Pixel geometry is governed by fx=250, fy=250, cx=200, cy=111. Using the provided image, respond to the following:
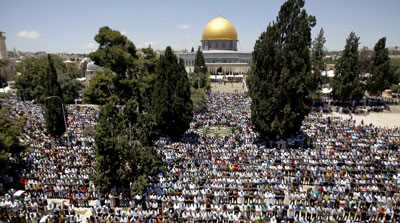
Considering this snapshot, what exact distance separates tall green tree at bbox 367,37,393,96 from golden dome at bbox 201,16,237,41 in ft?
124

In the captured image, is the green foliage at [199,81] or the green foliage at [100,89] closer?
the green foliage at [100,89]

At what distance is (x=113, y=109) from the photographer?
13070mm

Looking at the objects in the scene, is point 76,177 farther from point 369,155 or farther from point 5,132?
point 369,155

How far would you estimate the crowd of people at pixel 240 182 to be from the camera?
11719mm

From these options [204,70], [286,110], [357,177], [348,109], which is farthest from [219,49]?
[357,177]

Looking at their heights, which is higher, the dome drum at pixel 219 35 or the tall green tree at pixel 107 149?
the dome drum at pixel 219 35

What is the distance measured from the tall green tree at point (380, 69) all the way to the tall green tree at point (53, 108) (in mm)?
39205

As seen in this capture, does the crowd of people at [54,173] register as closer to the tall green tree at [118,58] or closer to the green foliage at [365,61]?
the tall green tree at [118,58]

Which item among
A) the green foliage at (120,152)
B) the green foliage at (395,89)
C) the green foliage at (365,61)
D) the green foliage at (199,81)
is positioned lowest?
the green foliage at (120,152)

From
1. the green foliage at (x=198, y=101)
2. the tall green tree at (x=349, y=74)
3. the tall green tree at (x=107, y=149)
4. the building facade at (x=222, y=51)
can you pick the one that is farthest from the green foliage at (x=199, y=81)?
the tall green tree at (x=107, y=149)

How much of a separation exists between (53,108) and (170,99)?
10.5 meters

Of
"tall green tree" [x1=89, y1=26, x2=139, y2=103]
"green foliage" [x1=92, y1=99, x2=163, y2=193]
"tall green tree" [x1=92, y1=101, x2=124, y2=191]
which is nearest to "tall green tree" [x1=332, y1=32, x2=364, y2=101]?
"tall green tree" [x1=89, y1=26, x2=139, y2=103]

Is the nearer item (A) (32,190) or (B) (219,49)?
(A) (32,190)

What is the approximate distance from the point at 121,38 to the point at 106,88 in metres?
6.01
